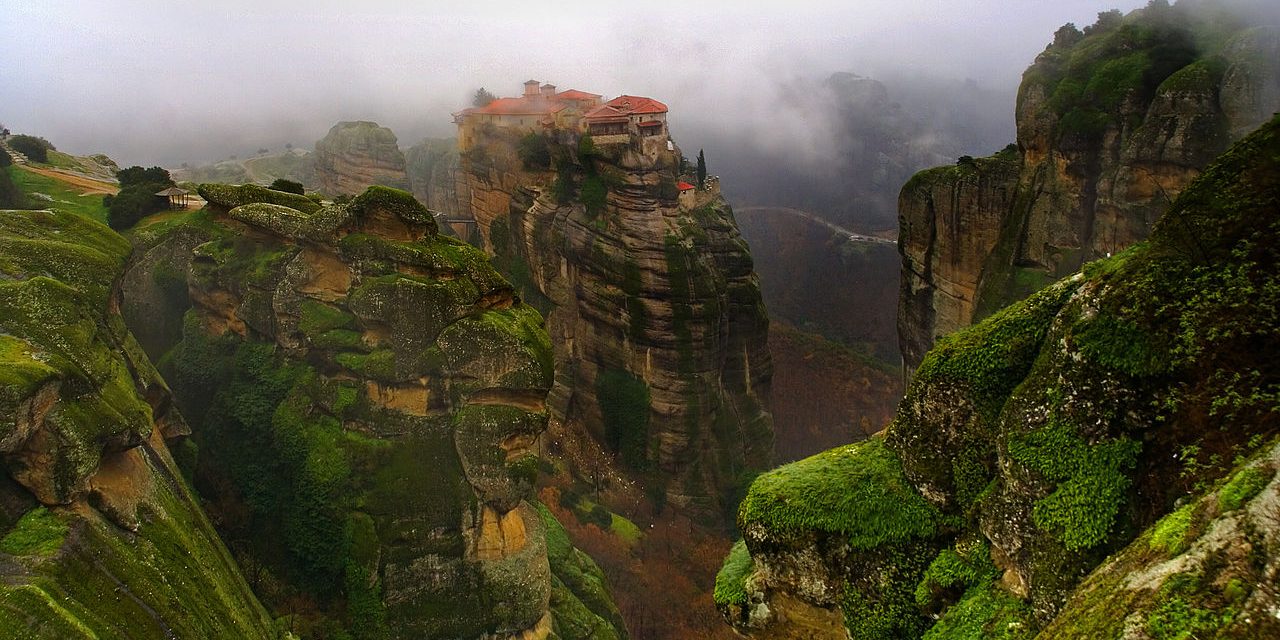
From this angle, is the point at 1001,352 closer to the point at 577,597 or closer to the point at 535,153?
the point at 577,597

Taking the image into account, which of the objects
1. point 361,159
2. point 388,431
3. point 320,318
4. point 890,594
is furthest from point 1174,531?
point 361,159

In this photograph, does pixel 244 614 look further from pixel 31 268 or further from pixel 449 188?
pixel 449 188

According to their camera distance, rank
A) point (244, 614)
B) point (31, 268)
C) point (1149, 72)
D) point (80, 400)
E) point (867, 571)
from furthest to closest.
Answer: point (1149, 72) < point (31, 268) < point (244, 614) < point (80, 400) < point (867, 571)

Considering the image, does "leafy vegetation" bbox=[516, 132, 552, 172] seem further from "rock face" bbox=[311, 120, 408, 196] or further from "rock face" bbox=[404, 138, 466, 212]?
"rock face" bbox=[311, 120, 408, 196]

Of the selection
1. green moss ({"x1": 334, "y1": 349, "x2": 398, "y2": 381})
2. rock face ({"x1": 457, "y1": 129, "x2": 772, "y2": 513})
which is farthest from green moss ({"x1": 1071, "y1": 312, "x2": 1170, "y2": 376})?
rock face ({"x1": 457, "y1": 129, "x2": 772, "y2": 513})

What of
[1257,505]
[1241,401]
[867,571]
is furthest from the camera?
[867,571]

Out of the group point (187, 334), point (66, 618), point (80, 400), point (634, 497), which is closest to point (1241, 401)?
point (66, 618)
